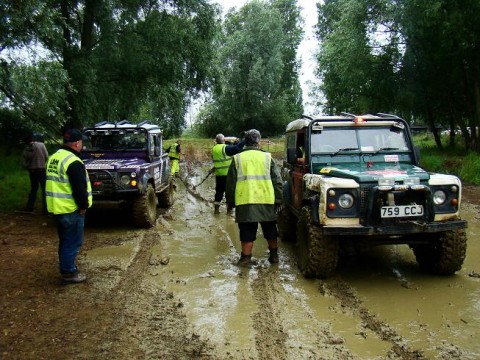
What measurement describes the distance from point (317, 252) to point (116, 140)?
19.2ft

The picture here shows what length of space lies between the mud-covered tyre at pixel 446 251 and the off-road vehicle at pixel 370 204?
0.03ft

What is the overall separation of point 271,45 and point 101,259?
119 ft

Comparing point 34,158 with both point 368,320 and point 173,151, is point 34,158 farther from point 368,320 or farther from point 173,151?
point 368,320

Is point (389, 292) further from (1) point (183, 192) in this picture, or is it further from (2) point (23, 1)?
(1) point (183, 192)

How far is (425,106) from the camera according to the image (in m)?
20.4

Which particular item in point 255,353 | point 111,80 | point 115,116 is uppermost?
point 111,80

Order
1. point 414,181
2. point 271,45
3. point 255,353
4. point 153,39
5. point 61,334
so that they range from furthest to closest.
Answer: point 271,45 → point 153,39 → point 414,181 → point 61,334 → point 255,353

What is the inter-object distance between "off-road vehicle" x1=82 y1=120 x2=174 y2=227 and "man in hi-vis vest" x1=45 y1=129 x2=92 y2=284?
8.83 ft

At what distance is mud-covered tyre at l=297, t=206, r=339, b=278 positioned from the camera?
512 centimetres

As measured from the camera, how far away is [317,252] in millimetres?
5137

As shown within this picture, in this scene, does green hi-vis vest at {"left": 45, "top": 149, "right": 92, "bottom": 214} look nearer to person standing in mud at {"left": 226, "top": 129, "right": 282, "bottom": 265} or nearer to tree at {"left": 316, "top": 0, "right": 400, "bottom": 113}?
person standing in mud at {"left": 226, "top": 129, "right": 282, "bottom": 265}

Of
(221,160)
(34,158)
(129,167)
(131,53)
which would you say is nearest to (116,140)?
(129,167)

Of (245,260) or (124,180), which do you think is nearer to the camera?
(245,260)

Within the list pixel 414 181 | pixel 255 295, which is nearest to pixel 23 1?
pixel 255 295
